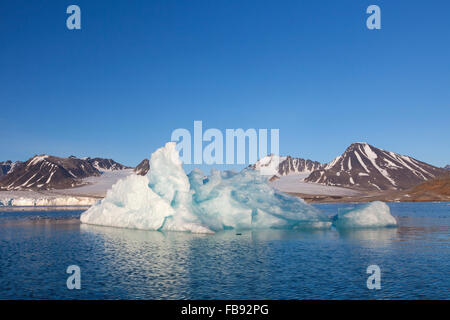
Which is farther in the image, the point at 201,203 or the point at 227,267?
the point at 201,203

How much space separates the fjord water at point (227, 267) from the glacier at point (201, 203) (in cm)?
597

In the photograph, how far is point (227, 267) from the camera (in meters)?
19.6

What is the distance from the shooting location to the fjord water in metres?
15.0

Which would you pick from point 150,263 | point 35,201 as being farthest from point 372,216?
point 35,201

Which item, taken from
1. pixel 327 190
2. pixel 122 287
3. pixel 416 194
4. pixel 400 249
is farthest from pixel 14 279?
pixel 327 190

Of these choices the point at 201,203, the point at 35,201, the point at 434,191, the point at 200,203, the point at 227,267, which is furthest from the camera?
the point at 434,191

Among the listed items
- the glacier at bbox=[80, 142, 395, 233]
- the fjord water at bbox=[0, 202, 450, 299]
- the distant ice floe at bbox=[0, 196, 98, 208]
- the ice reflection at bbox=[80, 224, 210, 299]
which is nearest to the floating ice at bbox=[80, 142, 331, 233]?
the glacier at bbox=[80, 142, 395, 233]

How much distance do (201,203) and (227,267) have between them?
66.2 ft

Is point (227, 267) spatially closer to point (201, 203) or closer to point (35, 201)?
point (201, 203)

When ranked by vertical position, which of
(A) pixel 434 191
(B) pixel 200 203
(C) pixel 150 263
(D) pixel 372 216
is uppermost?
(B) pixel 200 203

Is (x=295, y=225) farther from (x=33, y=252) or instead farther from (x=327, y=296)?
(x=327, y=296)

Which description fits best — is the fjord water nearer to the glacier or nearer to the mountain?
the glacier

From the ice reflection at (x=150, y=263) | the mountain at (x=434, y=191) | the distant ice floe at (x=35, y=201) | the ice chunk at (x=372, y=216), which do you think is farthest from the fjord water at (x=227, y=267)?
the mountain at (x=434, y=191)

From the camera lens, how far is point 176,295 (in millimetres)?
14625
